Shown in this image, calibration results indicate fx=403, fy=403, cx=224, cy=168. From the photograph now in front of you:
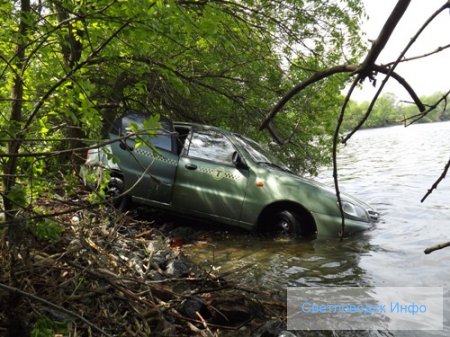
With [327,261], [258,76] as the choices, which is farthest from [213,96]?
[327,261]

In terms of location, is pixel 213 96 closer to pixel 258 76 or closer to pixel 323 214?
pixel 258 76

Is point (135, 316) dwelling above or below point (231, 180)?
below

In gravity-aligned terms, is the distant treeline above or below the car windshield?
above

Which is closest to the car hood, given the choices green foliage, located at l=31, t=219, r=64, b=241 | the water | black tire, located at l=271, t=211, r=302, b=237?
black tire, located at l=271, t=211, r=302, b=237

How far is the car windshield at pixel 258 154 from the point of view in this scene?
20.1ft

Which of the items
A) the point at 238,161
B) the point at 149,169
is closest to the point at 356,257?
the point at 238,161

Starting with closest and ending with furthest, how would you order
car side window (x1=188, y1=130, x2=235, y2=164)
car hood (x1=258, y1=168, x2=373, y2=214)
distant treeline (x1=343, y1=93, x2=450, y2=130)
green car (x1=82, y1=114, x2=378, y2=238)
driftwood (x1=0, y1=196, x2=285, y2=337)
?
distant treeline (x1=343, y1=93, x2=450, y2=130)
driftwood (x1=0, y1=196, x2=285, y2=337)
car hood (x1=258, y1=168, x2=373, y2=214)
green car (x1=82, y1=114, x2=378, y2=238)
car side window (x1=188, y1=130, x2=235, y2=164)

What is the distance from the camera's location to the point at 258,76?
7.45 meters

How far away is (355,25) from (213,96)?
3.21 m

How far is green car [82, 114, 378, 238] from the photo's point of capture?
221 inches

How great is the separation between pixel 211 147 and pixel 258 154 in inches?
29.1

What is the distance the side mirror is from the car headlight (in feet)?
4.99

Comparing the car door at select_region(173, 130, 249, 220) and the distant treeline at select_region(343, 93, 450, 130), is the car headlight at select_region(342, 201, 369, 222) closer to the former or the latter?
the car door at select_region(173, 130, 249, 220)

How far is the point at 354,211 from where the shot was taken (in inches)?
228
